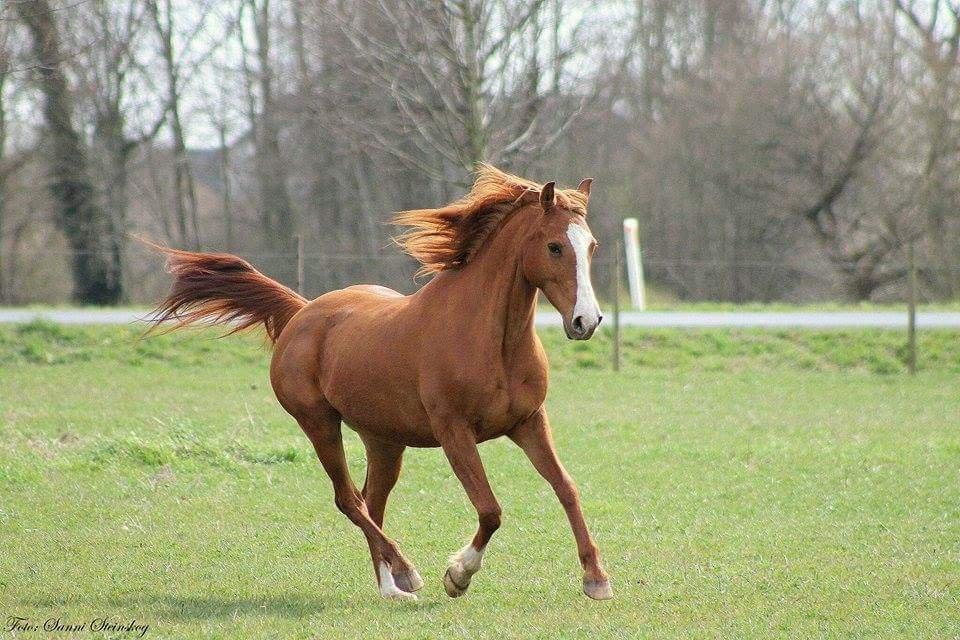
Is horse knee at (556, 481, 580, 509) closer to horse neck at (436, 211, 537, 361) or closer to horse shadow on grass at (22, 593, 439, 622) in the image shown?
horse neck at (436, 211, 537, 361)

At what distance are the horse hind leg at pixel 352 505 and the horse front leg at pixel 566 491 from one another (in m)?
0.90

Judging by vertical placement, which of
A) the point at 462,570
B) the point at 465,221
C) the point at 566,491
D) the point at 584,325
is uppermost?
the point at 465,221

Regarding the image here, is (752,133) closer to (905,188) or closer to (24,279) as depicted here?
(905,188)

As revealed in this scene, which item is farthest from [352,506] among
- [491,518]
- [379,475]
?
[491,518]

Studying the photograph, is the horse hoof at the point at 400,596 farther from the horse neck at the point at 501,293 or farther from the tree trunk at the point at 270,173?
the tree trunk at the point at 270,173

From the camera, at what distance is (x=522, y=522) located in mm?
7930

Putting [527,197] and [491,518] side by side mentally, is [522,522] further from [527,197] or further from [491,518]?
[527,197]

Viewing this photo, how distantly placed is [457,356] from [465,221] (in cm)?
79

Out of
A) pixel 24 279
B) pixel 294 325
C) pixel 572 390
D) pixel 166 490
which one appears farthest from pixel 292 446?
pixel 24 279

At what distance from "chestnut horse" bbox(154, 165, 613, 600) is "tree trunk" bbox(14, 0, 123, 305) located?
2378 centimetres

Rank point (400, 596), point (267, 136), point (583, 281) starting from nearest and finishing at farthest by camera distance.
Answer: point (583, 281), point (400, 596), point (267, 136)

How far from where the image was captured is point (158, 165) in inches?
1554

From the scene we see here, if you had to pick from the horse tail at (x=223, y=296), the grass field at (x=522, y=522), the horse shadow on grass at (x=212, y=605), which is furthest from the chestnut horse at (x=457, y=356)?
the horse tail at (x=223, y=296)

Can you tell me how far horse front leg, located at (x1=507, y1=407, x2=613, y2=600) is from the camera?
564 cm
